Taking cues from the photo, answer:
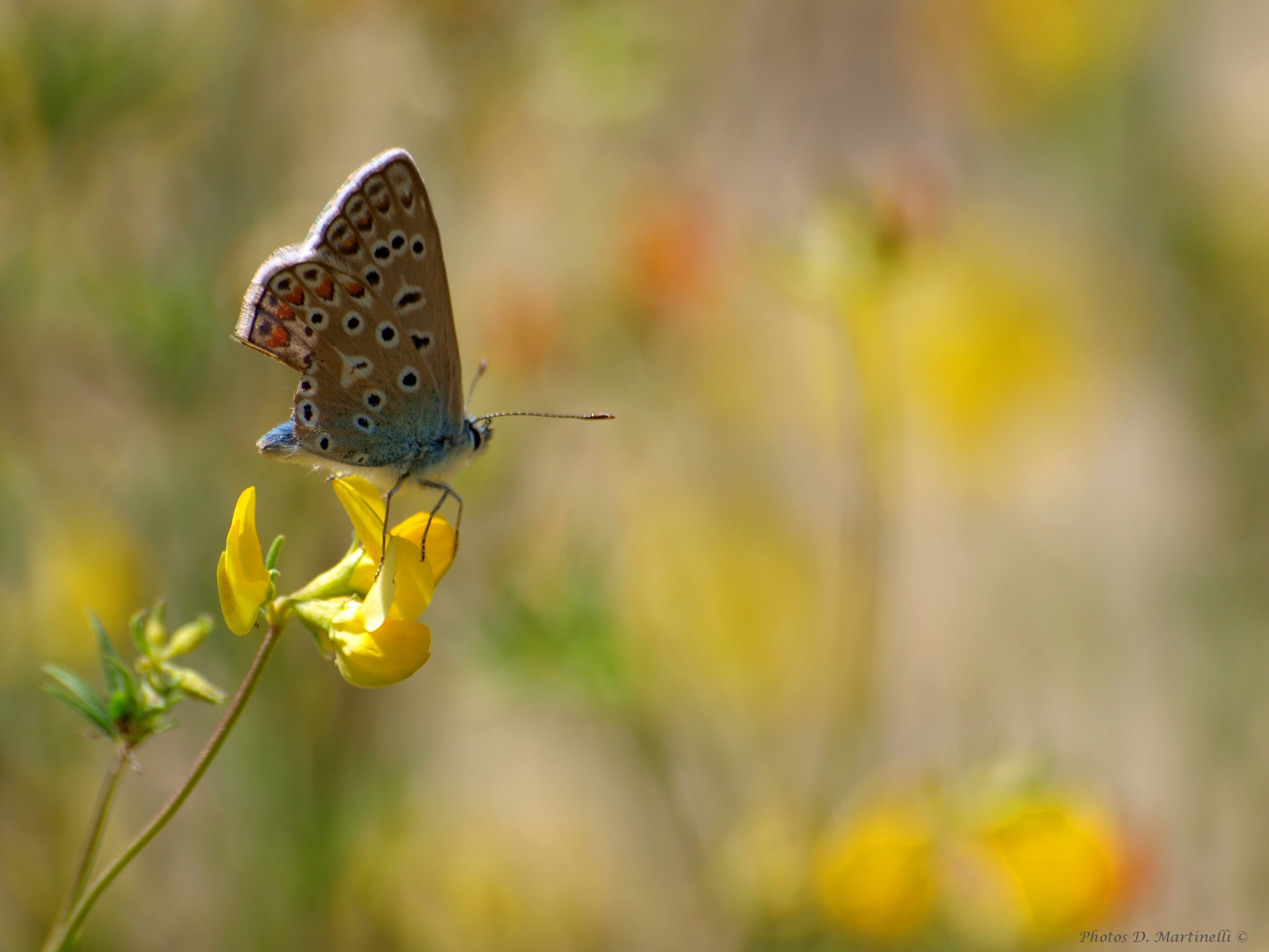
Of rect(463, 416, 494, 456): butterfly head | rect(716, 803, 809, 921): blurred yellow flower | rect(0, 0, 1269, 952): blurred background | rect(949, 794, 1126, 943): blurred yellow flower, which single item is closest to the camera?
rect(463, 416, 494, 456): butterfly head

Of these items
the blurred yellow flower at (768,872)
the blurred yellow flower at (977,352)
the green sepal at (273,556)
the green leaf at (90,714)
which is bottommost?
the blurred yellow flower at (768,872)

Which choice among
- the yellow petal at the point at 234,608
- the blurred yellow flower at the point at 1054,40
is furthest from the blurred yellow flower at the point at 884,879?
the blurred yellow flower at the point at 1054,40

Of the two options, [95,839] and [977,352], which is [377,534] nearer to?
[95,839]

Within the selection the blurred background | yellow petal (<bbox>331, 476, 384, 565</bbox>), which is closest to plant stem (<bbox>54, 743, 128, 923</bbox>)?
yellow petal (<bbox>331, 476, 384, 565</bbox>)

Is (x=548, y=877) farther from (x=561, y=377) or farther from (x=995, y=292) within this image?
(x=995, y=292)

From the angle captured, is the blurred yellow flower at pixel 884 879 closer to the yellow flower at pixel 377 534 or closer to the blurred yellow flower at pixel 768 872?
the blurred yellow flower at pixel 768 872

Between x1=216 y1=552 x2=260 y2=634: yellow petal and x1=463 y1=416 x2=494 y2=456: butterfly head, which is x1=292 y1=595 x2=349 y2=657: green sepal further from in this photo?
x1=463 y1=416 x2=494 y2=456: butterfly head

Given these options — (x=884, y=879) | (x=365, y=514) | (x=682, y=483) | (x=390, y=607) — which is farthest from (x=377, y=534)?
(x=682, y=483)

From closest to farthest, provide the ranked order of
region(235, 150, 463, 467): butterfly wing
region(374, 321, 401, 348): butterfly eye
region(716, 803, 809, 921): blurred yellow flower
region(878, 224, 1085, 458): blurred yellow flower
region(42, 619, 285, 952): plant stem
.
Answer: region(42, 619, 285, 952): plant stem, region(235, 150, 463, 467): butterfly wing, region(374, 321, 401, 348): butterfly eye, region(716, 803, 809, 921): blurred yellow flower, region(878, 224, 1085, 458): blurred yellow flower
